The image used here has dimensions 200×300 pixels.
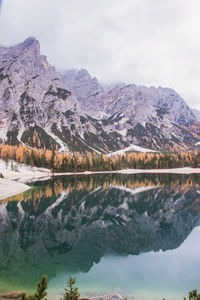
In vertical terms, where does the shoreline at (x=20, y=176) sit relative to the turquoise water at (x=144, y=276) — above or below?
below

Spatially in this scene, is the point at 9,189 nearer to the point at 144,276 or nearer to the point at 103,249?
the point at 103,249

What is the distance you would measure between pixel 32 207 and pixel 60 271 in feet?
108

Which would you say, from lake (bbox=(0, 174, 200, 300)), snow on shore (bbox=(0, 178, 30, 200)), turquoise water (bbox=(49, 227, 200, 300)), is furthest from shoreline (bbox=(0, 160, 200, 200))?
turquoise water (bbox=(49, 227, 200, 300))

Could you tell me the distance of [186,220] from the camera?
42.9 m

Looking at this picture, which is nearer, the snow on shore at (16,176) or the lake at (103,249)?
the lake at (103,249)

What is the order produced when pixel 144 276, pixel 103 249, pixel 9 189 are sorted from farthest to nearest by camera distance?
1. pixel 9 189
2. pixel 103 249
3. pixel 144 276

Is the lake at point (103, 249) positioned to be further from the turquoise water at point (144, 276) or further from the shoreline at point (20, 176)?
the shoreline at point (20, 176)

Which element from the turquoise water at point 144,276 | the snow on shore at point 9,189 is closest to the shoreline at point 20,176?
the snow on shore at point 9,189

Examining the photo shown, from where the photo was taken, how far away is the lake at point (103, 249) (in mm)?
18109

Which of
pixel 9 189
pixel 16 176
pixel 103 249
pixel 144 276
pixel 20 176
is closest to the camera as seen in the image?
pixel 144 276

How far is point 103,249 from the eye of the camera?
27.3m

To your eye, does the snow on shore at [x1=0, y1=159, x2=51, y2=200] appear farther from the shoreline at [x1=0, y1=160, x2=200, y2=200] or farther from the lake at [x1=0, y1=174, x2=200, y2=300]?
the lake at [x1=0, y1=174, x2=200, y2=300]

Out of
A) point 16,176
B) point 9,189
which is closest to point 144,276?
point 9,189

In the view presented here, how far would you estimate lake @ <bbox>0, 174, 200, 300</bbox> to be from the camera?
59.4 feet
